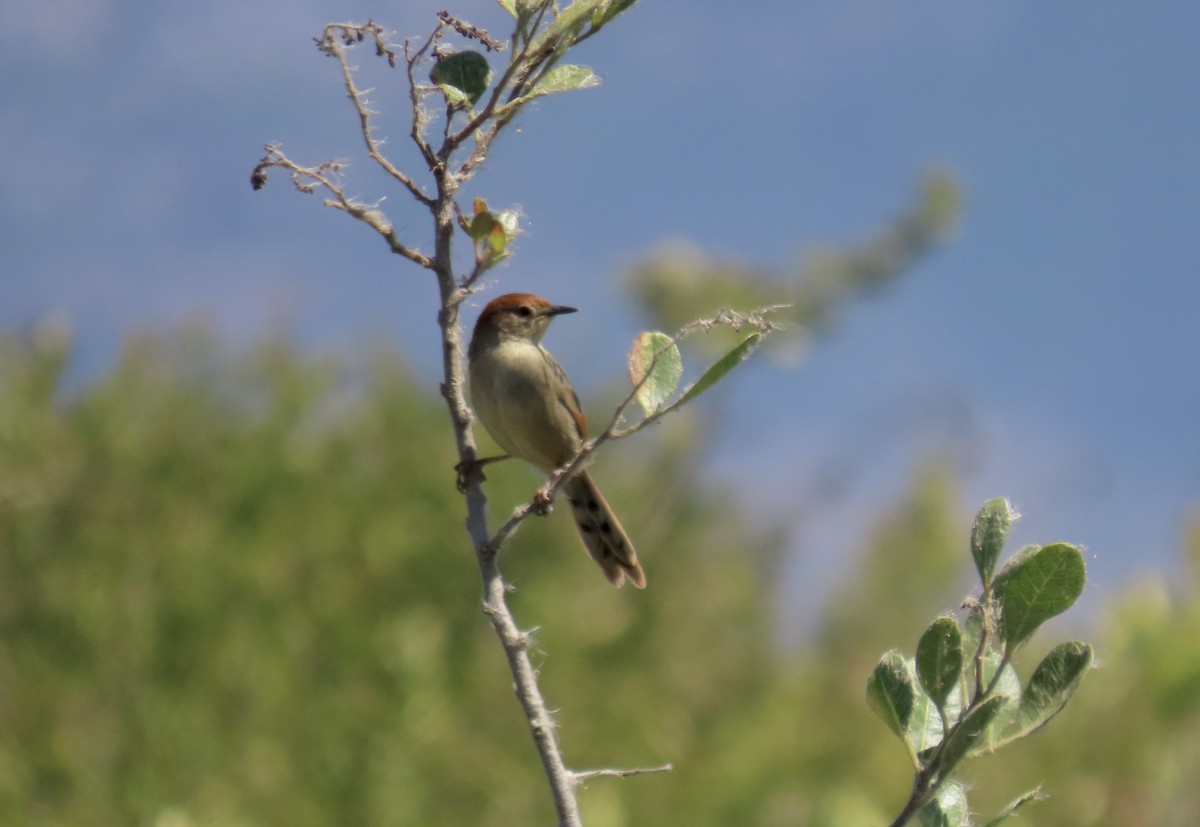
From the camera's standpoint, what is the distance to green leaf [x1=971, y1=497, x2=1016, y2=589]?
1557mm

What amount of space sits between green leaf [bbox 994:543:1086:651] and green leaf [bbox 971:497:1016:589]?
0.10 ft

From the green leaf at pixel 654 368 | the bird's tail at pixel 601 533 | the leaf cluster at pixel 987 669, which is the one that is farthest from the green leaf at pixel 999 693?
the bird's tail at pixel 601 533

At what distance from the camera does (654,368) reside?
198 cm

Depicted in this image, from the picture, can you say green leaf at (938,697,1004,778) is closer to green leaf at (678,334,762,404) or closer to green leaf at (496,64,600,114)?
green leaf at (678,334,762,404)

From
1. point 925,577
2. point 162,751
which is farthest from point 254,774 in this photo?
point 925,577

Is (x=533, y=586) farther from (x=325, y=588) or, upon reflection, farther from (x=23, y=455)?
(x=23, y=455)

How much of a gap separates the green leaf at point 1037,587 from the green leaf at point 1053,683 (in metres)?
0.06

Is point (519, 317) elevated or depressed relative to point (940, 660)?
elevated

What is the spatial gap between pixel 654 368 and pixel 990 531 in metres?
0.60

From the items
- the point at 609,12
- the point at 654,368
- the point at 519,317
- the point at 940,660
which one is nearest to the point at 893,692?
the point at 940,660

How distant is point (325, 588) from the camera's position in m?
9.84

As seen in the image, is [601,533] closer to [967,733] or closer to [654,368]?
[654,368]

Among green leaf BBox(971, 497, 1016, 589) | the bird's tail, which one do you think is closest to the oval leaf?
green leaf BBox(971, 497, 1016, 589)

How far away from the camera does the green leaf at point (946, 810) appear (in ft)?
5.56
